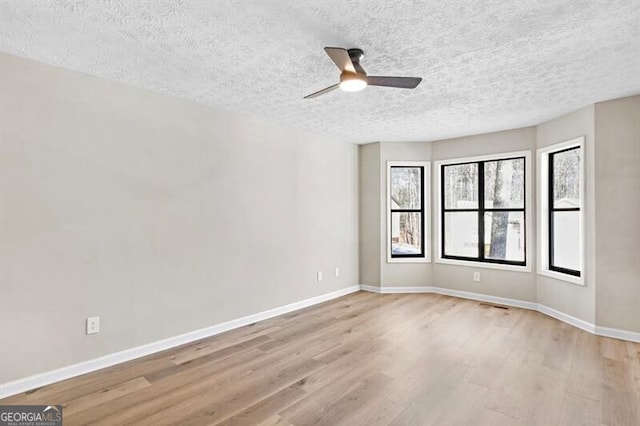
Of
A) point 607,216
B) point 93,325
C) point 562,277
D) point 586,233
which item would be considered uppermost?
point 607,216

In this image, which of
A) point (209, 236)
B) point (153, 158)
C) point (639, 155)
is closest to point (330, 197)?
point (209, 236)

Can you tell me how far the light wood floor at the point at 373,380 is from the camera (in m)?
2.30

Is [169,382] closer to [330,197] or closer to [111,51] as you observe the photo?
[111,51]

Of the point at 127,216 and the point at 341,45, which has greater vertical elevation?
the point at 341,45

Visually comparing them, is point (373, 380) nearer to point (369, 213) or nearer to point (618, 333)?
point (618, 333)

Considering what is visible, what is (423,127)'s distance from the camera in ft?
15.8

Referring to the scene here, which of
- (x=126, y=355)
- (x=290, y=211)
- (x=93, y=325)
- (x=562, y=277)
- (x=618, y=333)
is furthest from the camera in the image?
(x=290, y=211)

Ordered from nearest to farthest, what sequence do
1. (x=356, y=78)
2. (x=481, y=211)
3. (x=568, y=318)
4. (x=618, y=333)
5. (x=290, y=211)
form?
(x=356, y=78)
(x=618, y=333)
(x=568, y=318)
(x=290, y=211)
(x=481, y=211)

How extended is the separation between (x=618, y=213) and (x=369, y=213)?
3.27 m

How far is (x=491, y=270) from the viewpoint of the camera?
17.1 ft

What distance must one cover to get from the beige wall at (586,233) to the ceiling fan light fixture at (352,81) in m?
3.11

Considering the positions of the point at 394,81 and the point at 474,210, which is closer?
the point at 394,81

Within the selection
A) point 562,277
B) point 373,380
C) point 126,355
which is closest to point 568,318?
point 562,277

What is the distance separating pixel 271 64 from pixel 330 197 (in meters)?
2.87
